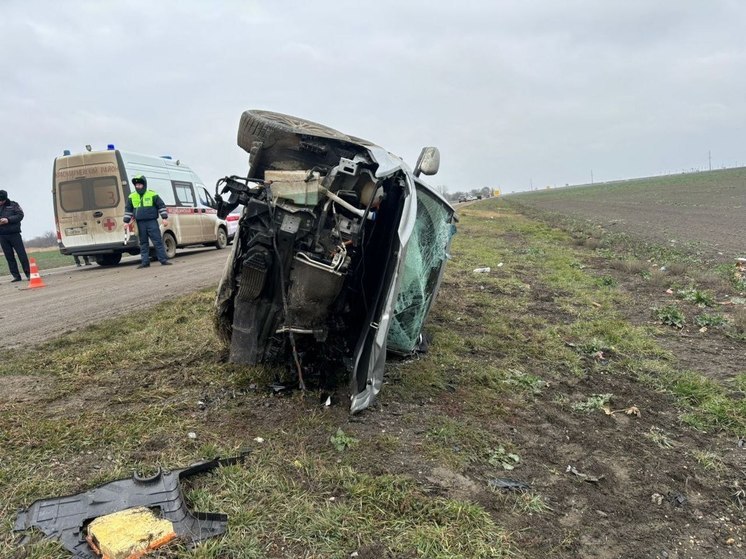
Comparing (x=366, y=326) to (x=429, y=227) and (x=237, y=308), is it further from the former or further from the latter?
(x=429, y=227)

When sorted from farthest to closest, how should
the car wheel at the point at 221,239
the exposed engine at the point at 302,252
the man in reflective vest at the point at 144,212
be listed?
the car wheel at the point at 221,239, the man in reflective vest at the point at 144,212, the exposed engine at the point at 302,252

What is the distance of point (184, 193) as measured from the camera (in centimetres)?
1245

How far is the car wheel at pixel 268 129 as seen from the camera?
10.8ft

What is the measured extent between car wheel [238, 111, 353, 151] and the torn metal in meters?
2.09

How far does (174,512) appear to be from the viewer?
2105 millimetres

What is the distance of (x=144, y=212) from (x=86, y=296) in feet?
10.6

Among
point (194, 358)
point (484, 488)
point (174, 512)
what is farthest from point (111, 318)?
point (484, 488)

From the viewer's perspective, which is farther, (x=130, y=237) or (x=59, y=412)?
(x=130, y=237)

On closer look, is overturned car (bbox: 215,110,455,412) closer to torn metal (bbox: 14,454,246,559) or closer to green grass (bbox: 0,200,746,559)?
green grass (bbox: 0,200,746,559)

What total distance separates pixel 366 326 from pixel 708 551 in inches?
84.0

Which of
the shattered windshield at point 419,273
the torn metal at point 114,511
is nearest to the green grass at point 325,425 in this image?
the torn metal at point 114,511

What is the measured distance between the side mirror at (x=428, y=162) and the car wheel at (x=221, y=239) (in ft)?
35.6

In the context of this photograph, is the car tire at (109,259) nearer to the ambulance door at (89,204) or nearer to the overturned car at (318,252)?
the ambulance door at (89,204)

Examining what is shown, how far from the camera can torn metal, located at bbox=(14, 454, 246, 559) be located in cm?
199
